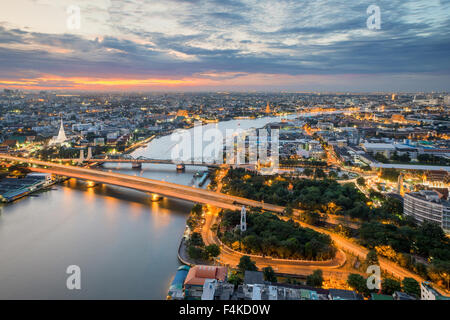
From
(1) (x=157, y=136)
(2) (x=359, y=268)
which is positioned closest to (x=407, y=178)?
(2) (x=359, y=268)

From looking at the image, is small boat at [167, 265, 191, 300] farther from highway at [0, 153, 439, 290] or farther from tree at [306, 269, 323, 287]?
tree at [306, 269, 323, 287]

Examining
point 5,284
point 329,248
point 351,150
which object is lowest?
point 5,284

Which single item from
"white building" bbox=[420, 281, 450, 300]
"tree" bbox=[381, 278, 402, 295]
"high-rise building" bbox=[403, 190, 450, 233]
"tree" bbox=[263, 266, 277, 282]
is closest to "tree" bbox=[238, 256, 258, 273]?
"tree" bbox=[263, 266, 277, 282]

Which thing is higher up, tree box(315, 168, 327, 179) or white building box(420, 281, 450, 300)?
tree box(315, 168, 327, 179)

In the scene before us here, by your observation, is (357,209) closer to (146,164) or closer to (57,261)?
(57,261)

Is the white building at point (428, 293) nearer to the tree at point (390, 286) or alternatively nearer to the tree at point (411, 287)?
the tree at point (411, 287)

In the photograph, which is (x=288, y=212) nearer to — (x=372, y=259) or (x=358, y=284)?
(x=372, y=259)
